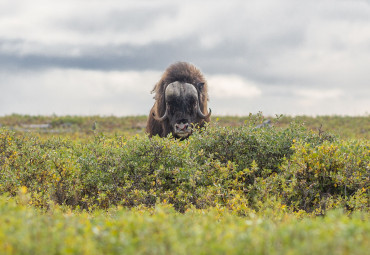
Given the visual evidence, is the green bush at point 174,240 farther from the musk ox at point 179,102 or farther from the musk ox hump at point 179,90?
the musk ox hump at point 179,90

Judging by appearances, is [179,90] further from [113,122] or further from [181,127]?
[113,122]

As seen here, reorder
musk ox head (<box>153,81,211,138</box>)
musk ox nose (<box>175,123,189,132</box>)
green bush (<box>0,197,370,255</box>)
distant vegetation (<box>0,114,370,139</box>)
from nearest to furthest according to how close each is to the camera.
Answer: green bush (<box>0,197,370,255</box>), musk ox nose (<box>175,123,189,132</box>), musk ox head (<box>153,81,211,138</box>), distant vegetation (<box>0,114,370,139</box>)

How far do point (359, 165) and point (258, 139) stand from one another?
5.54 ft

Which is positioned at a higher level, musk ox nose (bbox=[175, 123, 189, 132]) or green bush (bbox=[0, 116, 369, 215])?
musk ox nose (bbox=[175, 123, 189, 132])

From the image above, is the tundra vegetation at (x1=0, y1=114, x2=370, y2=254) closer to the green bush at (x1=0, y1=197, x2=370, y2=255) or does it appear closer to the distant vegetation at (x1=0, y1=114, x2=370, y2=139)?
the green bush at (x1=0, y1=197, x2=370, y2=255)

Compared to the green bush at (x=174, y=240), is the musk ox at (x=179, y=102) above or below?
above

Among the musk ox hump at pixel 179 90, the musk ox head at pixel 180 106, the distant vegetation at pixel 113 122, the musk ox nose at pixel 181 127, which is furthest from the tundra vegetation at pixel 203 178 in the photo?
the distant vegetation at pixel 113 122

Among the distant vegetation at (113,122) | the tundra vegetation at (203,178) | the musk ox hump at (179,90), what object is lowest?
the tundra vegetation at (203,178)

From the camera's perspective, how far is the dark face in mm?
10883

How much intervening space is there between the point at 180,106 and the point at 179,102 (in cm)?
13

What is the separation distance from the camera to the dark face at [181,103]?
35.7ft

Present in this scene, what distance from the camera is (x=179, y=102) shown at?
10898mm

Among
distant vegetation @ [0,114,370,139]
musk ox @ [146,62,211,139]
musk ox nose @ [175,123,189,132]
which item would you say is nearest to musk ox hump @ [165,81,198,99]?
musk ox @ [146,62,211,139]

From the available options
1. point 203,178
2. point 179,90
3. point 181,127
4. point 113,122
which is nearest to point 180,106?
point 179,90
